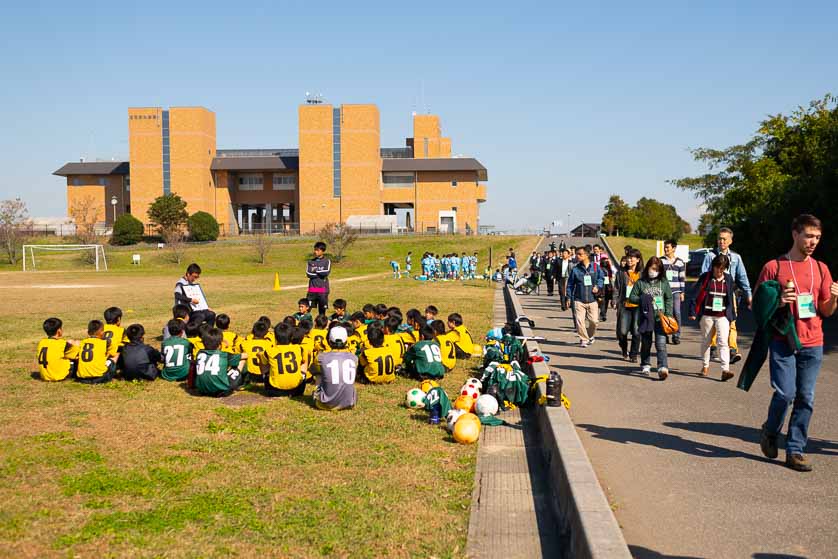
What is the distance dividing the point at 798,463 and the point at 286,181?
80.2m

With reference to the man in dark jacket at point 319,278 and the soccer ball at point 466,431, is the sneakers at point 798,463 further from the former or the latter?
the man in dark jacket at point 319,278

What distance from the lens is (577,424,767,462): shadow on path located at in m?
7.00

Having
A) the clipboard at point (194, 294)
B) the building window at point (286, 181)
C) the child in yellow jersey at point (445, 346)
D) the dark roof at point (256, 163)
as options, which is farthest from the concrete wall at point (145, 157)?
the child in yellow jersey at point (445, 346)

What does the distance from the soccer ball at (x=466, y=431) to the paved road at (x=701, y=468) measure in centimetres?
112

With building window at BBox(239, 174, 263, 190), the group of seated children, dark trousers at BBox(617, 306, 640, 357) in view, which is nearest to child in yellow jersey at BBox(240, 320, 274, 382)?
the group of seated children

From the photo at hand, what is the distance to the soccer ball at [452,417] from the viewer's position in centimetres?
776

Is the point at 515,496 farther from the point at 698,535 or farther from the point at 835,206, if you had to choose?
the point at 835,206

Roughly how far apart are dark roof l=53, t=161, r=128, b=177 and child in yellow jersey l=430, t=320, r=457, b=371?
3203 inches

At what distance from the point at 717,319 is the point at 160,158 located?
7577 cm

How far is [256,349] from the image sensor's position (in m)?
10.1

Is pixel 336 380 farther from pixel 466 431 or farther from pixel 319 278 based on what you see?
pixel 319 278

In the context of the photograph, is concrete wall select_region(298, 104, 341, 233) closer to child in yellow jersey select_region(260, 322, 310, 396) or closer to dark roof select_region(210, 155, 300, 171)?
dark roof select_region(210, 155, 300, 171)

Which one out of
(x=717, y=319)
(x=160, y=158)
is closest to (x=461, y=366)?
(x=717, y=319)

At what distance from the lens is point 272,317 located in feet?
63.3
